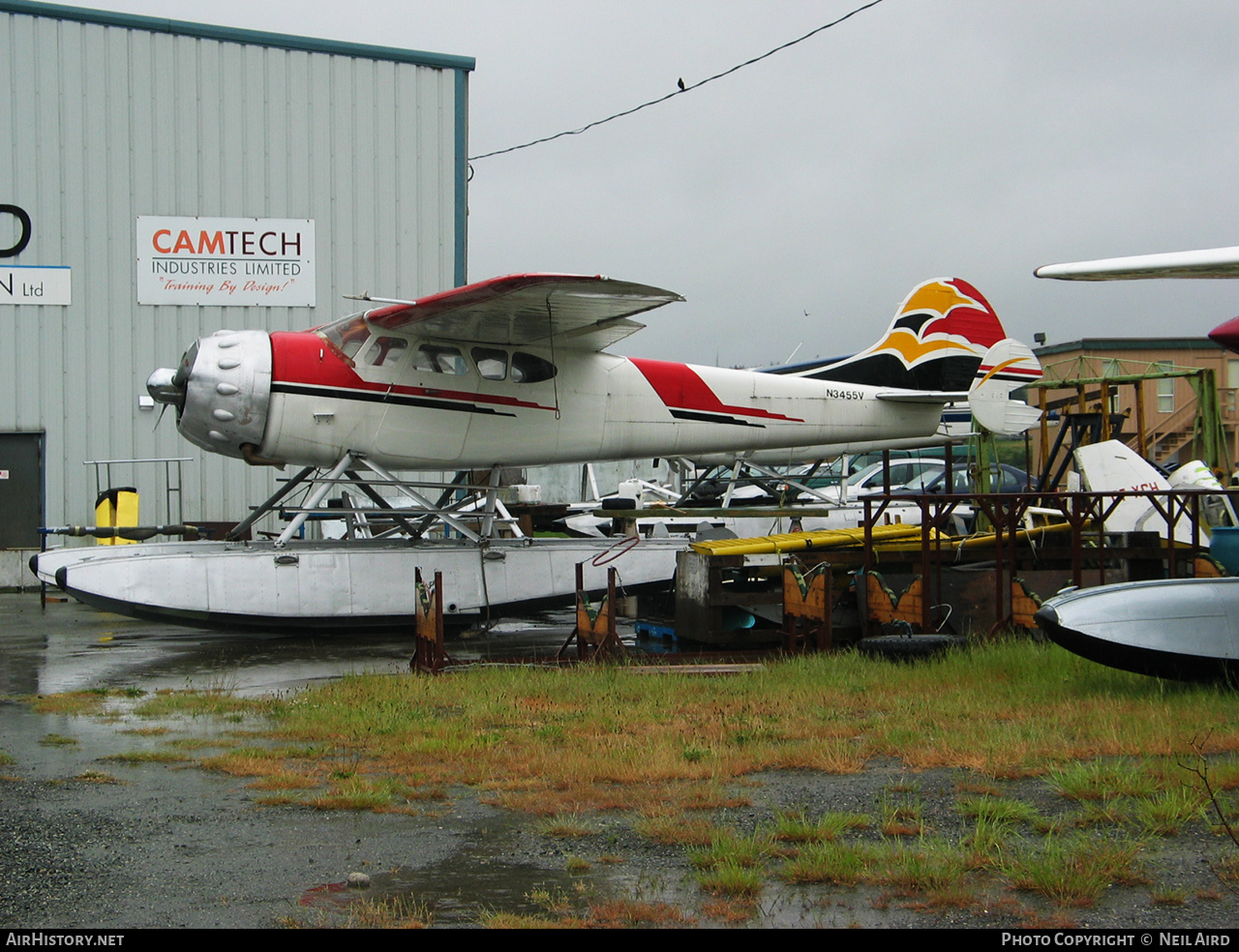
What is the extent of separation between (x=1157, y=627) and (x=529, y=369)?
7.23 m

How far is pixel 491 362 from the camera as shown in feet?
39.8

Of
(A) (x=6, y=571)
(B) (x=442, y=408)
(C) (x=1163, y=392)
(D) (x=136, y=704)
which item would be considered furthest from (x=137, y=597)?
(C) (x=1163, y=392)

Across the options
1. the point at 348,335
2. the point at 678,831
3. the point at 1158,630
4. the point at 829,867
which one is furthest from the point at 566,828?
the point at 348,335

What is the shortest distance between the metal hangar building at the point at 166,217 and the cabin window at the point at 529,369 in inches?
326

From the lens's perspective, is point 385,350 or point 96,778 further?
point 385,350

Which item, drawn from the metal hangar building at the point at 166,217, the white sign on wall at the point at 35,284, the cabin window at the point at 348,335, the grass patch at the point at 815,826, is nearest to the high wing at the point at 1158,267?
the grass patch at the point at 815,826

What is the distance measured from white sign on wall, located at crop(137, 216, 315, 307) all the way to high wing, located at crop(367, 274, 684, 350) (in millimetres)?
8860

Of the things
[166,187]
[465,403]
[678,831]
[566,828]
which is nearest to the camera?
[678,831]

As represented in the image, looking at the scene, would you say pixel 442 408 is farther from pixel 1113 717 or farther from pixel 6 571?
pixel 6 571

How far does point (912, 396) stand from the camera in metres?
14.4

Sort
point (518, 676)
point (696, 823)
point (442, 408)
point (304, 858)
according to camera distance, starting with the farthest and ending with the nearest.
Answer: point (442, 408)
point (518, 676)
point (696, 823)
point (304, 858)

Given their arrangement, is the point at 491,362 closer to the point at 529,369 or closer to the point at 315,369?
the point at 529,369

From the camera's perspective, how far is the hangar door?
1877 cm

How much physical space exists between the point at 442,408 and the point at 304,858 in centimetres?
801
